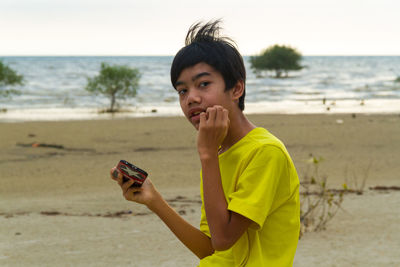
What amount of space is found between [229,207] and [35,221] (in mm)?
3873

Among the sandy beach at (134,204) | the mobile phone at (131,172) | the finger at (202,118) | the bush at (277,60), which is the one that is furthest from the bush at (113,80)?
the bush at (277,60)

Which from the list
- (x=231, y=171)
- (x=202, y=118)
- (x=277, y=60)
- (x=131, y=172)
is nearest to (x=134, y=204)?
(x=131, y=172)

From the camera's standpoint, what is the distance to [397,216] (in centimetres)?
487

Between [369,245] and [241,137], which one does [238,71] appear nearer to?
[241,137]

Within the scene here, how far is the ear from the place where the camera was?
67.8 inches

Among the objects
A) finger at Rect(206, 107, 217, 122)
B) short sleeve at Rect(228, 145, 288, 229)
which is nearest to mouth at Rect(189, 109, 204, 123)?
finger at Rect(206, 107, 217, 122)

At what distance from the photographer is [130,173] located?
1.78 meters

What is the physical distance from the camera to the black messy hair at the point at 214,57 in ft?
5.53

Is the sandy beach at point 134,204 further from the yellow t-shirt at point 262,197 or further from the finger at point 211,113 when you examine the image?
the finger at point 211,113

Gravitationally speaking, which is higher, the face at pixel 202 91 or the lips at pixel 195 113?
the face at pixel 202 91

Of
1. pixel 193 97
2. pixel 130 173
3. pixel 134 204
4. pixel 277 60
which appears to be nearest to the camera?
pixel 193 97

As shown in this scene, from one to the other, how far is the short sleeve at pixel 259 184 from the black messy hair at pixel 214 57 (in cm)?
29

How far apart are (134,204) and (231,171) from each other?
4146mm

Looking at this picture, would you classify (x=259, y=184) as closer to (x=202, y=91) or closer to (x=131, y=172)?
(x=202, y=91)
